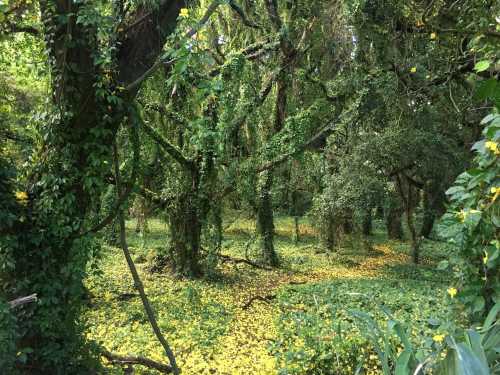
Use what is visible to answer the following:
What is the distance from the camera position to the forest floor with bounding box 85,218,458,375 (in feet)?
15.7

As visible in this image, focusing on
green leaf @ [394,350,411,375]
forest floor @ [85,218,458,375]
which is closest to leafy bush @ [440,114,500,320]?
forest floor @ [85,218,458,375]

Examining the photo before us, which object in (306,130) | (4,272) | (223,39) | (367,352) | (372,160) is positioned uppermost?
(223,39)

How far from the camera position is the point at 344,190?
400 inches

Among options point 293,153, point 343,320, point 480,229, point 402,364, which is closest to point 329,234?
point 293,153

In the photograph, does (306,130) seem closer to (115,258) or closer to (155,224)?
(115,258)

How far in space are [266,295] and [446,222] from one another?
6352 mm

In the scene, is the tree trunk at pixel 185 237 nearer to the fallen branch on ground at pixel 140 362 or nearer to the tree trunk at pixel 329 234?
the fallen branch on ground at pixel 140 362

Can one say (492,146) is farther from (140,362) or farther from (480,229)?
(140,362)

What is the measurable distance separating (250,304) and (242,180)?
9.25 feet

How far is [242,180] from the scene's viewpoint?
895cm

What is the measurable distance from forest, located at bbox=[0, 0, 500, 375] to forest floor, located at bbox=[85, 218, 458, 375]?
0.05 meters

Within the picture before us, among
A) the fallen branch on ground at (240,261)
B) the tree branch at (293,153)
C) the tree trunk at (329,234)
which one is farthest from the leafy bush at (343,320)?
the tree trunk at (329,234)

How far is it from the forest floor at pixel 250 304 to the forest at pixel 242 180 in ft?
0.16

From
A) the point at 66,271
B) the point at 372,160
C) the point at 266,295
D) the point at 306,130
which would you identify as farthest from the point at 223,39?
the point at 66,271
